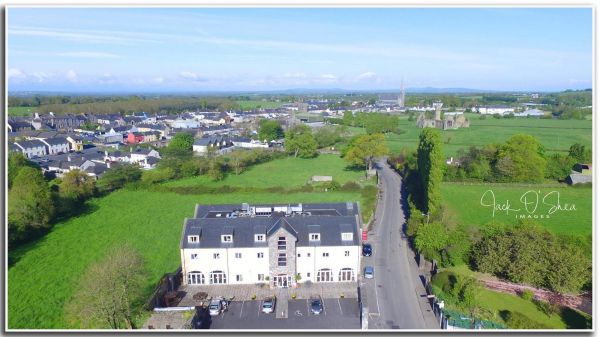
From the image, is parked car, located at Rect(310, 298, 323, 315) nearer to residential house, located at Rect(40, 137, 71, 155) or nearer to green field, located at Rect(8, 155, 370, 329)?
green field, located at Rect(8, 155, 370, 329)

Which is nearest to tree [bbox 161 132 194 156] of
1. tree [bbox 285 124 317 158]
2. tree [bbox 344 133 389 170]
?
tree [bbox 285 124 317 158]

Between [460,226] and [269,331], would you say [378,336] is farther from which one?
[460,226]

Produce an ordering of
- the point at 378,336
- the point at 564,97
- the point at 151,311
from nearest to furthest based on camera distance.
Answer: the point at 378,336 → the point at 151,311 → the point at 564,97

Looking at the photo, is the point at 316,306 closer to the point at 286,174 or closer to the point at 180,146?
the point at 286,174

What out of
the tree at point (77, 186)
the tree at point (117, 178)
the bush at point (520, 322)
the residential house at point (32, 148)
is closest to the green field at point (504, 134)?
the tree at point (117, 178)

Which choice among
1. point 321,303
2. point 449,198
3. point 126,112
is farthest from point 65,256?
point 126,112
